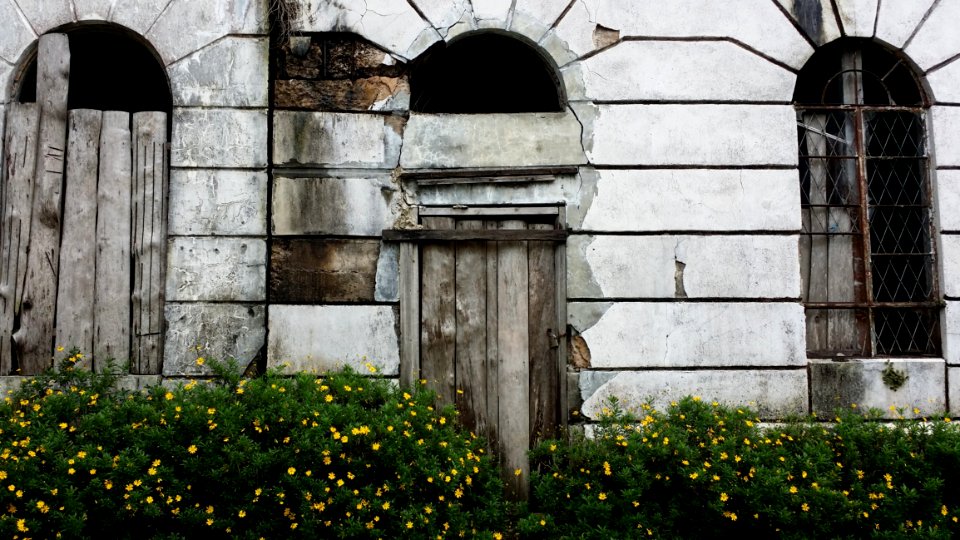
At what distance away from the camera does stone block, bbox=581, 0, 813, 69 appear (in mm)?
5066

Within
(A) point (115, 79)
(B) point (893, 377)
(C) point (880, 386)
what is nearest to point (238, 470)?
(A) point (115, 79)

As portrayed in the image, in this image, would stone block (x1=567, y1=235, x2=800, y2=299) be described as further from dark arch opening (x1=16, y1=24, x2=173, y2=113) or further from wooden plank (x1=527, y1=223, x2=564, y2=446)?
dark arch opening (x1=16, y1=24, x2=173, y2=113)

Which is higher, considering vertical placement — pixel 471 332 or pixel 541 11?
pixel 541 11

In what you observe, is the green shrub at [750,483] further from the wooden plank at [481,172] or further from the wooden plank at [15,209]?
the wooden plank at [15,209]

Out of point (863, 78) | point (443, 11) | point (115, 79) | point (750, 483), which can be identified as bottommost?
point (750, 483)

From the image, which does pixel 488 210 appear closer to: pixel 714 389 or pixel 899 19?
pixel 714 389

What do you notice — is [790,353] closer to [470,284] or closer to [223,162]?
[470,284]

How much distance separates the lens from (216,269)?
4.84 m

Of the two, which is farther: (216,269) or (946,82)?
(946,82)

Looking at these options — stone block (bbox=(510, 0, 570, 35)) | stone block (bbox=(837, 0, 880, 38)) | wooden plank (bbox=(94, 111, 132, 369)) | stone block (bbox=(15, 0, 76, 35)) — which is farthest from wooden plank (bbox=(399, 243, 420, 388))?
stone block (bbox=(837, 0, 880, 38))

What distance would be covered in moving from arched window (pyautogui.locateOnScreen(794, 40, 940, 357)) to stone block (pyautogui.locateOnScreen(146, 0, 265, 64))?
4604mm

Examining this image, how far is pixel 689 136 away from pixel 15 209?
526cm

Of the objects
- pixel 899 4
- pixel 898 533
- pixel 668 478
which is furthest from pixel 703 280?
pixel 899 4

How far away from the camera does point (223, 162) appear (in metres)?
4.89
